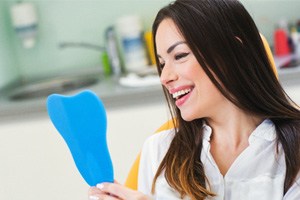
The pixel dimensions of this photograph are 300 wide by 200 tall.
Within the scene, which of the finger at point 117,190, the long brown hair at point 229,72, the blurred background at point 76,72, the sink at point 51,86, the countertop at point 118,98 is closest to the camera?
the finger at point 117,190

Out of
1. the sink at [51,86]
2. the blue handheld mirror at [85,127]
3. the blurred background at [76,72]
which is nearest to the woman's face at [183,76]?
the blue handheld mirror at [85,127]

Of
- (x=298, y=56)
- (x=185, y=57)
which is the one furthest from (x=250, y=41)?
(x=298, y=56)

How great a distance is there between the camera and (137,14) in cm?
296

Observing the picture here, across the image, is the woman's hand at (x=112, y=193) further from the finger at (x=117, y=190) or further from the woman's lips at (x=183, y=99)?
the woman's lips at (x=183, y=99)

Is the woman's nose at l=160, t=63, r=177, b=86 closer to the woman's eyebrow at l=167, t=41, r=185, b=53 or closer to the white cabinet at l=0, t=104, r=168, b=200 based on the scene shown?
the woman's eyebrow at l=167, t=41, r=185, b=53

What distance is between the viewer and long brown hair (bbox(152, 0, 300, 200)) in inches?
53.1

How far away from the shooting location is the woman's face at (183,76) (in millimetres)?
1376

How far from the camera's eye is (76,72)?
10.1 feet

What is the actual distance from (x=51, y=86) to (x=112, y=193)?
1841 mm

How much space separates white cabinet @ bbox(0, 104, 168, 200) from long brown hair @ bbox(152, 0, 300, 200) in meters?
0.97

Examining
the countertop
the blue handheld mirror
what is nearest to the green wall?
the countertop

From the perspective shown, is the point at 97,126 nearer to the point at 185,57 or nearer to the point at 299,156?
the point at 185,57

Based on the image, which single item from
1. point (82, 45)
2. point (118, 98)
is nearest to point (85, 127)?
point (118, 98)

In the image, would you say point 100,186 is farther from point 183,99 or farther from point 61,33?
point 61,33
